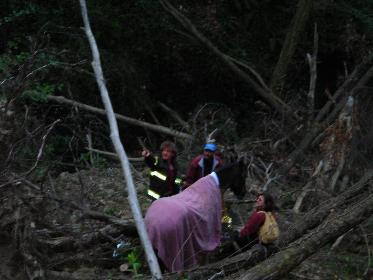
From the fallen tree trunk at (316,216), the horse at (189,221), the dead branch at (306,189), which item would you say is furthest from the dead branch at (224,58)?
the horse at (189,221)

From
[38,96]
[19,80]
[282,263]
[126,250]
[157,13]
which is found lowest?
[126,250]

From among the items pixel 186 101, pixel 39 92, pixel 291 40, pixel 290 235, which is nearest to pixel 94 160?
pixel 39 92

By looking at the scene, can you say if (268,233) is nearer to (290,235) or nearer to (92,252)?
(290,235)

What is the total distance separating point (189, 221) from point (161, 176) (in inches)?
28.8

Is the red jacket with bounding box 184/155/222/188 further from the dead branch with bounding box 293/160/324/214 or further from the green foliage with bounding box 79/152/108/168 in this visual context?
the green foliage with bounding box 79/152/108/168

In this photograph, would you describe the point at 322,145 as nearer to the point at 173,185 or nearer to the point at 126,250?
the point at 173,185

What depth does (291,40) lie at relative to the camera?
10.2 m

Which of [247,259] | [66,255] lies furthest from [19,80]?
[247,259]

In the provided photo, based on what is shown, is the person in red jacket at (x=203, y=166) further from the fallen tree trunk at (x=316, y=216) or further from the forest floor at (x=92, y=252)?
the fallen tree trunk at (x=316, y=216)

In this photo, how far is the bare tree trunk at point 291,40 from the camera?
32.7 feet

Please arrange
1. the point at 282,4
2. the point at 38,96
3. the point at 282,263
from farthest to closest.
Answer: the point at 282,4, the point at 38,96, the point at 282,263

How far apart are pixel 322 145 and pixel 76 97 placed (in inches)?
177

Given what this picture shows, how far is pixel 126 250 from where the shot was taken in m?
5.52

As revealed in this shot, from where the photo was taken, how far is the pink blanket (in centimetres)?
488
